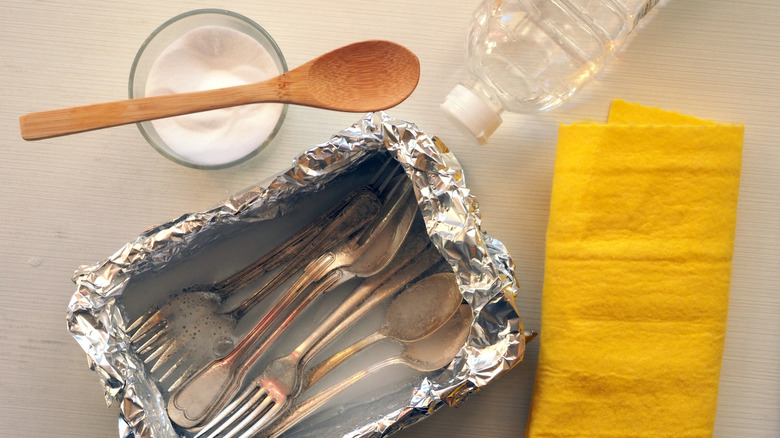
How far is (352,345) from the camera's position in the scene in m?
0.57

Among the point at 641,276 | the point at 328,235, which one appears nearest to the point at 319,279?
the point at 328,235

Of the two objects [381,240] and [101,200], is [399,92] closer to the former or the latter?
[381,240]

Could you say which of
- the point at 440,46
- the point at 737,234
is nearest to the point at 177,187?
the point at 440,46

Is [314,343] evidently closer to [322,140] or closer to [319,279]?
[319,279]

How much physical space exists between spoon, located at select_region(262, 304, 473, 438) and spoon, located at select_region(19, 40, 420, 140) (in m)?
0.23

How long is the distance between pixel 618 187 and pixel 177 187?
446 mm

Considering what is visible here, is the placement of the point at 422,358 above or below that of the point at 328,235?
below

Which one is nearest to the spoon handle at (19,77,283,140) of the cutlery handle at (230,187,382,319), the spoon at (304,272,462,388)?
the cutlery handle at (230,187,382,319)

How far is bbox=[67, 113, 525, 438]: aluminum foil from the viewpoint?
49 centimetres

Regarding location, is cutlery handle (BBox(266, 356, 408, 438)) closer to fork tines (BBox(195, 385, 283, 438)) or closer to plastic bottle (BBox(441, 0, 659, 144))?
fork tines (BBox(195, 385, 283, 438))

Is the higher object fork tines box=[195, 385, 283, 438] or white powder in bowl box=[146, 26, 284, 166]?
white powder in bowl box=[146, 26, 284, 166]

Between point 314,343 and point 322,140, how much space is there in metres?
0.21

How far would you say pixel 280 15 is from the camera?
0.58 metres

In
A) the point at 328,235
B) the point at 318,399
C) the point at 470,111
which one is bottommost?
the point at 318,399
